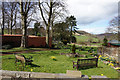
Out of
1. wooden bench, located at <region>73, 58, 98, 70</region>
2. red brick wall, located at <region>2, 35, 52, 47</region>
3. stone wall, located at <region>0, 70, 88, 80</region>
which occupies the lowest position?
wooden bench, located at <region>73, 58, 98, 70</region>

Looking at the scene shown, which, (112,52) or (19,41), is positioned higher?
(19,41)

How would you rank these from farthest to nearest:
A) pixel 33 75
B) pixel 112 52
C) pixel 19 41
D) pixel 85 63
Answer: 1. pixel 19 41
2. pixel 112 52
3. pixel 85 63
4. pixel 33 75

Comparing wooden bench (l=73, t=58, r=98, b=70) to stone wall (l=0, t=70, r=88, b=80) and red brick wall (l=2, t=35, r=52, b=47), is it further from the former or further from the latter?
red brick wall (l=2, t=35, r=52, b=47)

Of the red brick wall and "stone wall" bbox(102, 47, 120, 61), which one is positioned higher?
the red brick wall

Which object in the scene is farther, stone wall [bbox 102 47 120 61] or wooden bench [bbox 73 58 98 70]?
stone wall [bbox 102 47 120 61]

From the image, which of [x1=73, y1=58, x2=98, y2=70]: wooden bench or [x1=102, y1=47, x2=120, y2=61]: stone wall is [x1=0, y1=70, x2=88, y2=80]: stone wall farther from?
[x1=102, y1=47, x2=120, y2=61]: stone wall

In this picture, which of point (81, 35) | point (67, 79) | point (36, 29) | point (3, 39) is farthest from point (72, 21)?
point (67, 79)

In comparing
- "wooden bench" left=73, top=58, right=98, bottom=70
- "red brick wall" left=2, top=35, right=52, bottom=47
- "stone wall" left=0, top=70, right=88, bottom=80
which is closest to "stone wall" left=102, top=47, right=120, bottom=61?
"wooden bench" left=73, top=58, right=98, bottom=70

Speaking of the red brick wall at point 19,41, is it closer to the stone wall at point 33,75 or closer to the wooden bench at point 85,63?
the wooden bench at point 85,63

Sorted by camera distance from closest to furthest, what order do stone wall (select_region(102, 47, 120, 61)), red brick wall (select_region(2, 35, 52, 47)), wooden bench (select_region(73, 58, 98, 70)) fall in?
wooden bench (select_region(73, 58, 98, 70)) < stone wall (select_region(102, 47, 120, 61)) < red brick wall (select_region(2, 35, 52, 47))

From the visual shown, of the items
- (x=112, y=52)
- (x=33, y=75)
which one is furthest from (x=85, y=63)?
(x=112, y=52)

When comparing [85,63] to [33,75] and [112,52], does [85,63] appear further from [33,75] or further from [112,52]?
[112,52]

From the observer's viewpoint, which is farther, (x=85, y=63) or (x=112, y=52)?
(x=112, y=52)

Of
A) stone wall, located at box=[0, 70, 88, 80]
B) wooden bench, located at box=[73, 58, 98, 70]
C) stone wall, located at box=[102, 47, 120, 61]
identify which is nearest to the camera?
stone wall, located at box=[0, 70, 88, 80]
